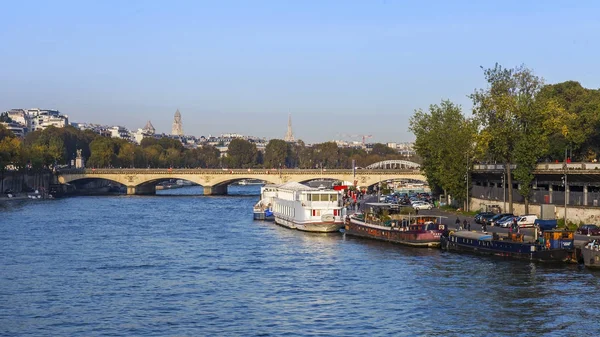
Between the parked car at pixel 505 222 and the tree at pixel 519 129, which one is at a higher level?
the tree at pixel 519 129

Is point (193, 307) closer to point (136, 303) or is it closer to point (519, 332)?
point (136, 303)

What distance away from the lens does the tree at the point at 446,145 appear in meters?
88.6

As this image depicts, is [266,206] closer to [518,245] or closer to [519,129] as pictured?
[519,129]

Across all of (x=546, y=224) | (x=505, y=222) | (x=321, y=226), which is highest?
(x=546, y=224)

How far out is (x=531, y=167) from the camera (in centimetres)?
7338

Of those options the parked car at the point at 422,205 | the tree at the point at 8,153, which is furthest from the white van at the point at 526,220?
the tree at the point at 8,153

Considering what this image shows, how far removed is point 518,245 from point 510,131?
22.4 metres

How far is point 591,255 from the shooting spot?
49.4m

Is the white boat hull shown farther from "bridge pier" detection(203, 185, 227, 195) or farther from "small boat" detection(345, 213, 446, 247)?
"bridge pier" detection(203, 185, 227, 195)

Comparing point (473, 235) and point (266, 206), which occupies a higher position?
point (266, 206)

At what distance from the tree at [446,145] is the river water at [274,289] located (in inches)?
836

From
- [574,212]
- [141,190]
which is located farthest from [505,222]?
[141,190]

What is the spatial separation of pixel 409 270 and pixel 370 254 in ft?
27.6

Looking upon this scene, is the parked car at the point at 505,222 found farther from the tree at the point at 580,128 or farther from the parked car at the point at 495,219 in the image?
the tree at the point at 580,128
